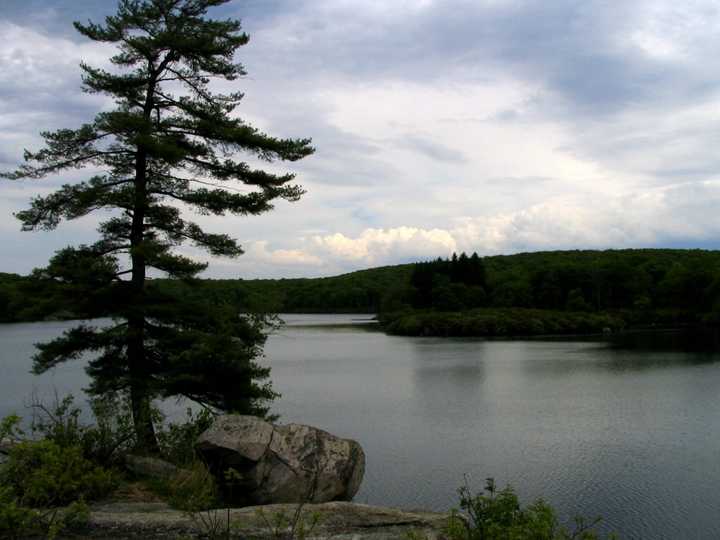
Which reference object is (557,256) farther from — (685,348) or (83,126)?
(83,126)

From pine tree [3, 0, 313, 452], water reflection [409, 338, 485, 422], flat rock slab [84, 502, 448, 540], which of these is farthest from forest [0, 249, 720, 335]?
flat rock slab [84, 502, 448, 540]

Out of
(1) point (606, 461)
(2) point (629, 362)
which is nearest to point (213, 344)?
(1) point (606, 461)

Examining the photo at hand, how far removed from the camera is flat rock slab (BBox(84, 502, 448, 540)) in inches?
233

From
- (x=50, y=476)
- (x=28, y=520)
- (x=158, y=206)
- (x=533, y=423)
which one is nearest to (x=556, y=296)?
(x=533, y=423)

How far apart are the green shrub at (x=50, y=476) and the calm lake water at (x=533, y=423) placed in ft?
21.3

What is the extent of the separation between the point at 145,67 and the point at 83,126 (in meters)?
1.74

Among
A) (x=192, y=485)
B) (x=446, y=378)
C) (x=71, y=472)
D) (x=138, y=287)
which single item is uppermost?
(x=138, y=287)

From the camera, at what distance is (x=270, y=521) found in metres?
6.21

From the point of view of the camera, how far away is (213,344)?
11.3 metres

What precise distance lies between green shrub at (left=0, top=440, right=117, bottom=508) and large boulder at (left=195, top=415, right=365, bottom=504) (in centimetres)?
137

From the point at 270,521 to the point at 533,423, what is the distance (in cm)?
1548

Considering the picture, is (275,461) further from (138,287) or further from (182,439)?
(138,287)

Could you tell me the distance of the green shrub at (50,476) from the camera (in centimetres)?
591

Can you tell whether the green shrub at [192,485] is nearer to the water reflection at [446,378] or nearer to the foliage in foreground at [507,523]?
the foliage in foreground at [507,523]
